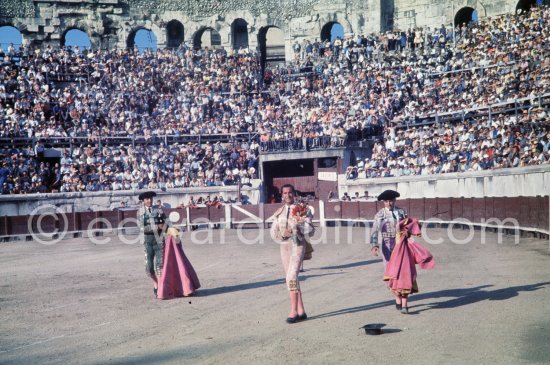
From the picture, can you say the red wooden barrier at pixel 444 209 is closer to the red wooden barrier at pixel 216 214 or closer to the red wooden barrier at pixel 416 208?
the red wooden barrier at pixel 416 208

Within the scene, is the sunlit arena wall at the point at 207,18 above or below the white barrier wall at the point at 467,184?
above

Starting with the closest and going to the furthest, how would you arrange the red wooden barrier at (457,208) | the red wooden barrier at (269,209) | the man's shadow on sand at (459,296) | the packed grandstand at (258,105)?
the man's shadow on sand at (459,296)
the red wooden barrier at (457,208)
the packed grandstand at (258,105)
the red wooden barrier at (269,209)

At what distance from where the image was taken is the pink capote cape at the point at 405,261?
8.00m

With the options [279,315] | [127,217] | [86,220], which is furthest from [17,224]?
[279,315]

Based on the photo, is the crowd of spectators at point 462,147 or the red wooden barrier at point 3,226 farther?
the red wooden barrier at point 3,226

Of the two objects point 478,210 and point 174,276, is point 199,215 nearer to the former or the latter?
point 478,210

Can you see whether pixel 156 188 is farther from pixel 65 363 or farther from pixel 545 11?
pixel 65 363

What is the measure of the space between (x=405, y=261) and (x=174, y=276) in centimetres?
381

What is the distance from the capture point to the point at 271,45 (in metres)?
47.3

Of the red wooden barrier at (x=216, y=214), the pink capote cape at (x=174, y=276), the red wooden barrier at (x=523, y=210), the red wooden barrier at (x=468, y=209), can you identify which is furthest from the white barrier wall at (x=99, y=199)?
the pink capote cape at (x=174, y=276)

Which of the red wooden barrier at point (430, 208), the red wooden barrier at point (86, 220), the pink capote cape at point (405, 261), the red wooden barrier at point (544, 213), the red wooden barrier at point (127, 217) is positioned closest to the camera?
the pink capote cape at point (405, 261)

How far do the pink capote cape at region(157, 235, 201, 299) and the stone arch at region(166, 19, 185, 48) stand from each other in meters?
32.4

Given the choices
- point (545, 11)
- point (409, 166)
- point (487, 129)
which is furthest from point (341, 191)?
point (545, 11)

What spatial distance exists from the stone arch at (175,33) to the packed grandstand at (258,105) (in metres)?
5.16
